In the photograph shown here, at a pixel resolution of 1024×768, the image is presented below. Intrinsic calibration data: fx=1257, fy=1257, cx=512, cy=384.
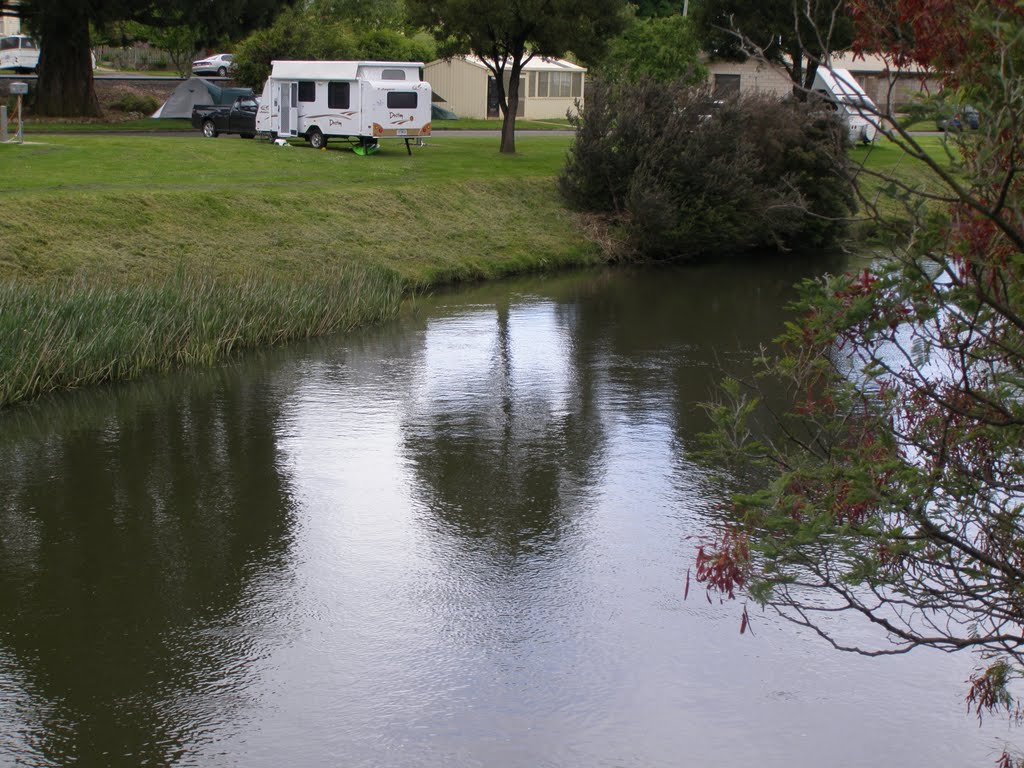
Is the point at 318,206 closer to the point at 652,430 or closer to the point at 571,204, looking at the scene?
the point at 571,204

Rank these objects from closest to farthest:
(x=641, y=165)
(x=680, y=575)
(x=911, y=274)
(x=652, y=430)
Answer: (x=911, y=274)
(x=680, y=575)
(x=652, y=430)
(x=641, y=165)

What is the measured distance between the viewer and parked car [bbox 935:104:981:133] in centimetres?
425

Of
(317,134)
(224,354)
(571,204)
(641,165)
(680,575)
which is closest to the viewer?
(680,575)

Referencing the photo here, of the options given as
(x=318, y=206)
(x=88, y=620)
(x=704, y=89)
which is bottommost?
(x=88, y=620)

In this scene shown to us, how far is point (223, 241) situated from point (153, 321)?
6630 mm

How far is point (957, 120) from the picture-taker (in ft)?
14.6

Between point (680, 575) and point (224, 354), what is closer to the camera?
point (680, 575)

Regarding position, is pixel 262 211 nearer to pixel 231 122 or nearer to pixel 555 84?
pixel 231 122

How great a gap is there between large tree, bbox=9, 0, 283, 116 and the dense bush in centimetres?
1375

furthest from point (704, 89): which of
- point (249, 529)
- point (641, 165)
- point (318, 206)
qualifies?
point (249, 529)

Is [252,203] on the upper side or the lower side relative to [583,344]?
upper

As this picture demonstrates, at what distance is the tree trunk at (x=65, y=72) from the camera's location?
1566 inches

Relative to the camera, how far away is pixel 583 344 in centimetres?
1953

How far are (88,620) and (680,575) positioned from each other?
174 inches
